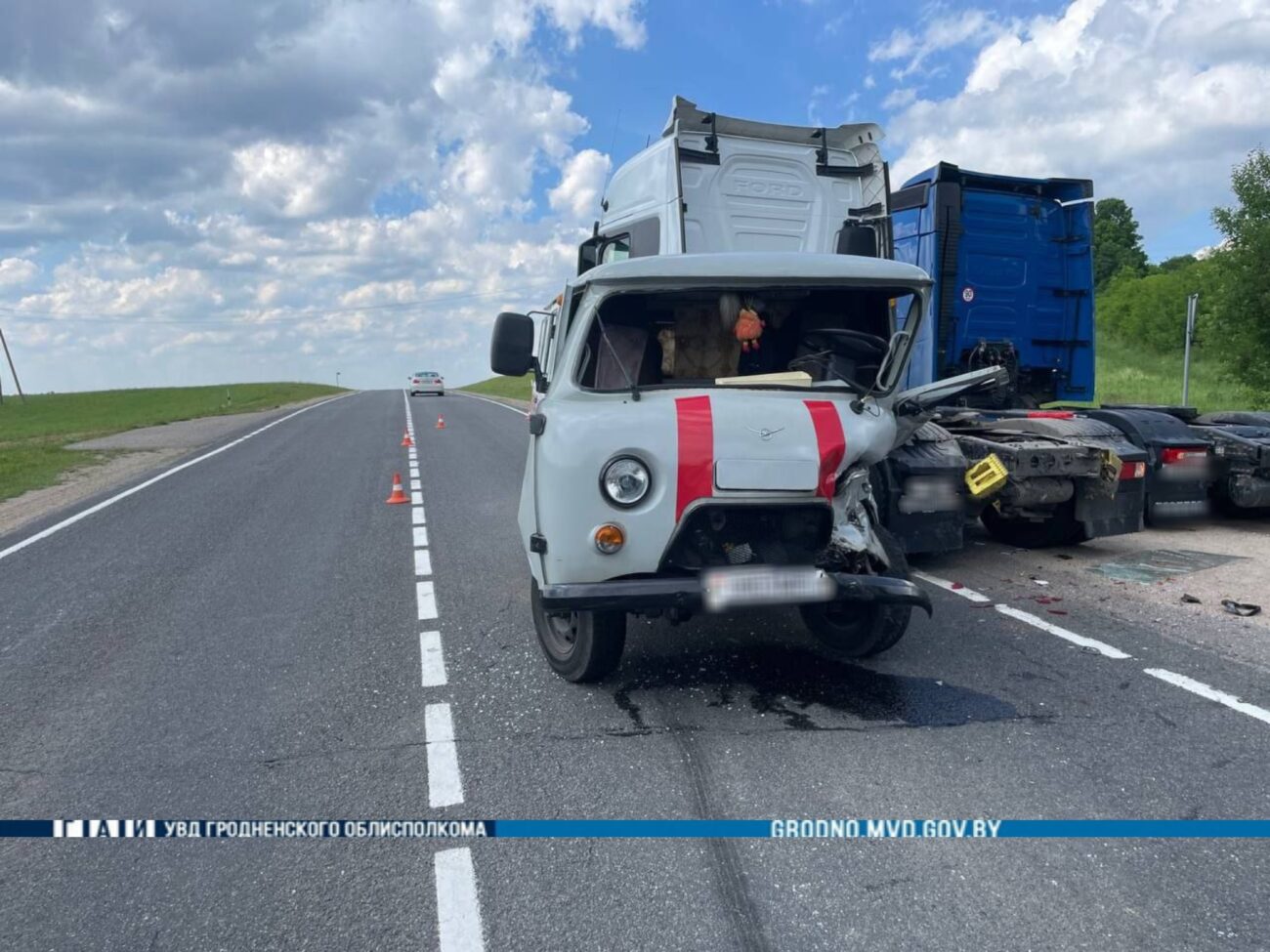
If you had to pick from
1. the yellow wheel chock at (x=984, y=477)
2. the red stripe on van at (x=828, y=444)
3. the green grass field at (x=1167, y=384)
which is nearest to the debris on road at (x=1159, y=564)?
the yellow wheel chock at (x=984, y=477)

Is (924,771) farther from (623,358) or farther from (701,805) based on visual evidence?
(623,358)

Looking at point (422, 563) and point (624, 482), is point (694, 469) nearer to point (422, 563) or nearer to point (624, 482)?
point (624, 482)

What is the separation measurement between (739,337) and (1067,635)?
9.36 ft

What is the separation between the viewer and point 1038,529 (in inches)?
321

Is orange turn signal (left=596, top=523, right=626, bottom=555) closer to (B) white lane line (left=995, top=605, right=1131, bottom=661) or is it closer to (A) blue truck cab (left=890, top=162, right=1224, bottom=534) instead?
(B) white lane line (left=995, top=605, right=1131, bottom=661)

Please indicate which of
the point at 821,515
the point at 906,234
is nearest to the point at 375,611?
the point at 821,515

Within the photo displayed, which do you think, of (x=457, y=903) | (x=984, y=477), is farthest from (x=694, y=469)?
(x=984, y=477)

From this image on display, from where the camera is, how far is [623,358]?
16.0ft

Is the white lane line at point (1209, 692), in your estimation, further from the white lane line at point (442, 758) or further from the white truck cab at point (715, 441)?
the white lane line at point (442, 758)

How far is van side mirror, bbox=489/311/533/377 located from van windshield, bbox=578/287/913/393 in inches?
17.0

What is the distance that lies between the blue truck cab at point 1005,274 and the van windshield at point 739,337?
11.9 feet

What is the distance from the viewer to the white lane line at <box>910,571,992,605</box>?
257 inches

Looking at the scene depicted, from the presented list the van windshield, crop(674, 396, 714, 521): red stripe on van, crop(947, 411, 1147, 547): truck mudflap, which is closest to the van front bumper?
crop(674, 396, 714, 521): red stripe on van

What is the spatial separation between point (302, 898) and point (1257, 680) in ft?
15.7
